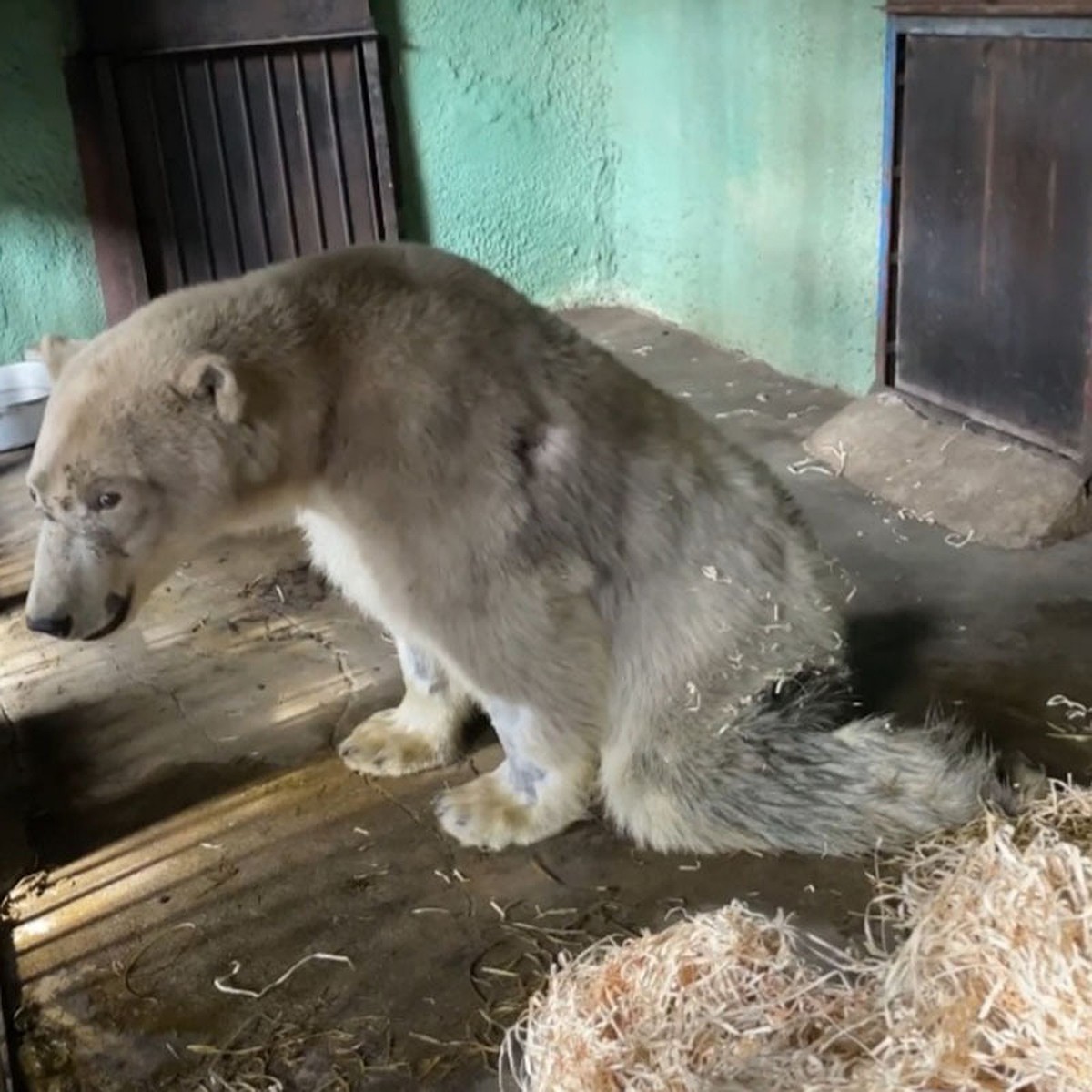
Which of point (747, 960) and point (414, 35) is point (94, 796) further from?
point (414, 35)

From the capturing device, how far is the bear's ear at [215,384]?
2.27 m

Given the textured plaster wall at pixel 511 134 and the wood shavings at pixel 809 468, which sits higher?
the textured plaster wall at pixel 511 134

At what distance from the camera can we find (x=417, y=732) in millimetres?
3029

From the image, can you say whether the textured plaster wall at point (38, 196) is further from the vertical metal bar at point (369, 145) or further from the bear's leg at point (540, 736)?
the bear's leg at point (540, 736)

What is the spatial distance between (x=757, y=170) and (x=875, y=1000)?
4.21 m

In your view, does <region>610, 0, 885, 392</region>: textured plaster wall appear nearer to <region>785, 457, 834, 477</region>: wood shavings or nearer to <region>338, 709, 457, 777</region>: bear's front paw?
<region>785, 457, 834, 477</region>: wood shavings

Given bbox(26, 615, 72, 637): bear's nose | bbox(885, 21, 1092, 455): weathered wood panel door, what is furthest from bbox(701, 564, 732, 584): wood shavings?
bbox(885, 21, 1092, 455): weathered wood panel door

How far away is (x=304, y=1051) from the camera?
219cm

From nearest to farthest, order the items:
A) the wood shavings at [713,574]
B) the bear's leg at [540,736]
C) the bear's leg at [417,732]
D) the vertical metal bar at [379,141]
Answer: the bear's leg at [540,736], the wood shavings at [713,574], the bear's leg at [417,732], the vertical metal bar at [379,141]

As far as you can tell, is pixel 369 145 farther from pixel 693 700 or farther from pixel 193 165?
pixel 693 700

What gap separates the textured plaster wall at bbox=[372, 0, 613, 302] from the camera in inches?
245

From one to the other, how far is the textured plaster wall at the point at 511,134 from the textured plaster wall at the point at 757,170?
153mm

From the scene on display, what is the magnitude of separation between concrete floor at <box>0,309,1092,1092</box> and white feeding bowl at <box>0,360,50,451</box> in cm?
106

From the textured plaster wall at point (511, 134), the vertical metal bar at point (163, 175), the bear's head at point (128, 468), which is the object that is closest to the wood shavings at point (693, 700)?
the bear's head at point (128, 468)
